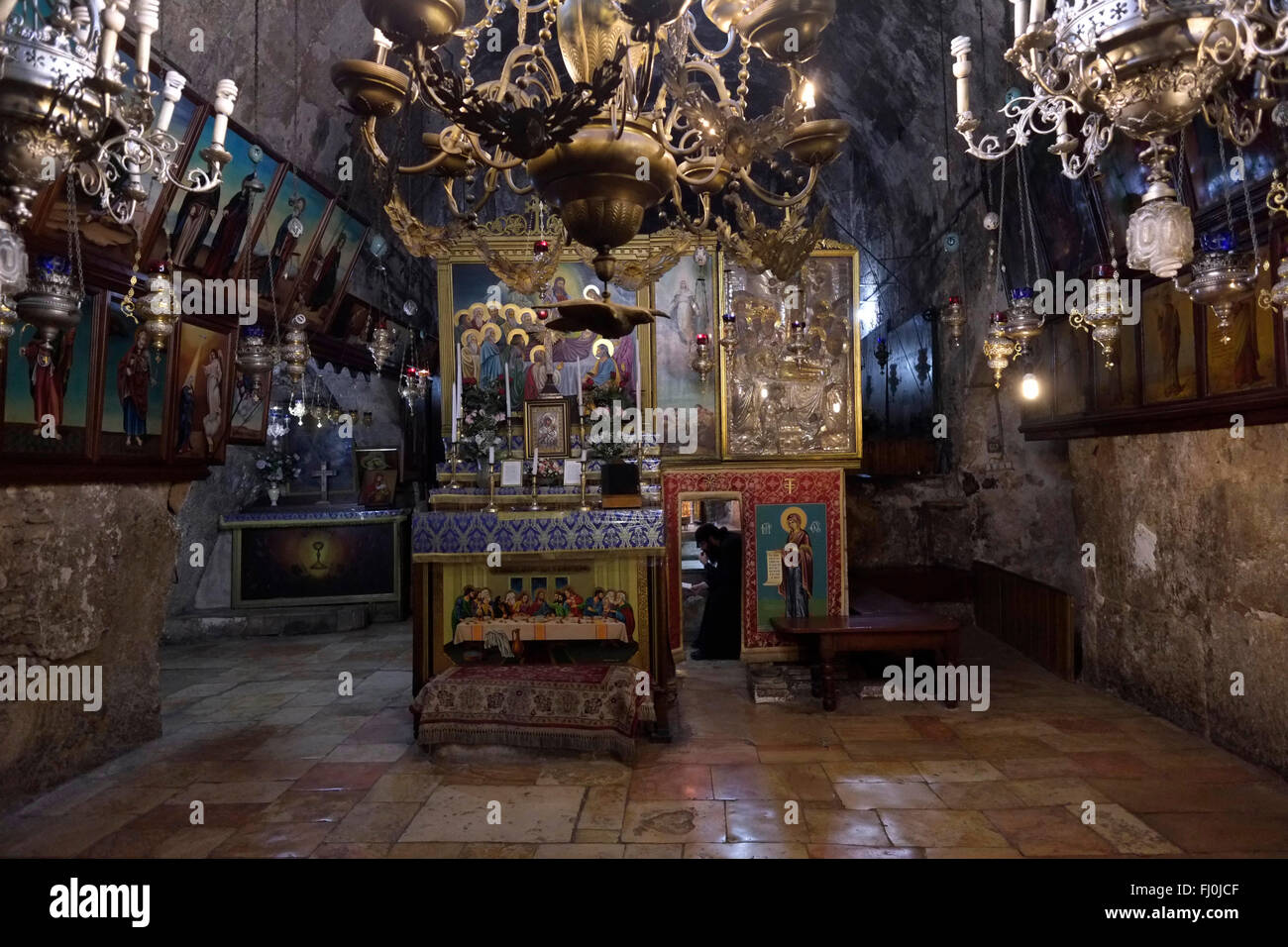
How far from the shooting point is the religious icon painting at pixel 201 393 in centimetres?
Answer: 615

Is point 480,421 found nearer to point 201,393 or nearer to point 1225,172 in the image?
point 201,393

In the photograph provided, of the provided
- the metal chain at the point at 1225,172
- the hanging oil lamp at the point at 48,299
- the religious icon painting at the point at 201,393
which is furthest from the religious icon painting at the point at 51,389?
the metal chain at the point at 1225,172

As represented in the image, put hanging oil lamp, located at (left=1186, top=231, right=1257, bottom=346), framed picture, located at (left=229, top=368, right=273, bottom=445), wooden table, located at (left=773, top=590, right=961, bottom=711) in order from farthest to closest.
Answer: framed picture, located at (left=229, top=368, right=273, bottom=445) < wooden table, located at (left=773, top=590, right=961, bottom=711) < hanging oil lamp, located at (left=1186, top=231, right=1257, bottom=346)

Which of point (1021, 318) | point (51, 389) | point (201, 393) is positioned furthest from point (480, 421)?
Result: point (1021, 318)

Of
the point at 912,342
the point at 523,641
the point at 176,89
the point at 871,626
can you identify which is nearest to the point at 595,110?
the point at 176,89

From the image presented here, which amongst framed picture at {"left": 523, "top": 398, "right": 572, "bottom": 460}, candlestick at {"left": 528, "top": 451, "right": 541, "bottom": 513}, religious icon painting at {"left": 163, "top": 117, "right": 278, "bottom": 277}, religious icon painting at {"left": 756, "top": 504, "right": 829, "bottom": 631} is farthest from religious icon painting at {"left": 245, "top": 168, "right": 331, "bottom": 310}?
religious icon painting at {"left": 756, "top": 504, "right": 829, "bottom": 631}

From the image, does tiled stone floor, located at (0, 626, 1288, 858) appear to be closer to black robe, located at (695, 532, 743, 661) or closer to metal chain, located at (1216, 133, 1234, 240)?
black robe, located at (695, 532, 743, 661)

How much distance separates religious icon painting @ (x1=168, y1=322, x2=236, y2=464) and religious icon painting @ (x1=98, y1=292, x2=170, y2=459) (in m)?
0.15

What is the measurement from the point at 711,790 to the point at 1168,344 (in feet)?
15.3

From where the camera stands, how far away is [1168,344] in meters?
5.88

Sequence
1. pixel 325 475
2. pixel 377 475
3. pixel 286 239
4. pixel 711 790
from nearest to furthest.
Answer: pixel 711 790 < pixel 286 239 < pixel 377 475 < pixel 325 475

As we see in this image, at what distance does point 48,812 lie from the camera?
4.77 meters

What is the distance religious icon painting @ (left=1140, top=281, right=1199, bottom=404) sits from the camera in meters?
5.63

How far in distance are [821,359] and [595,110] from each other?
6.06 metres
